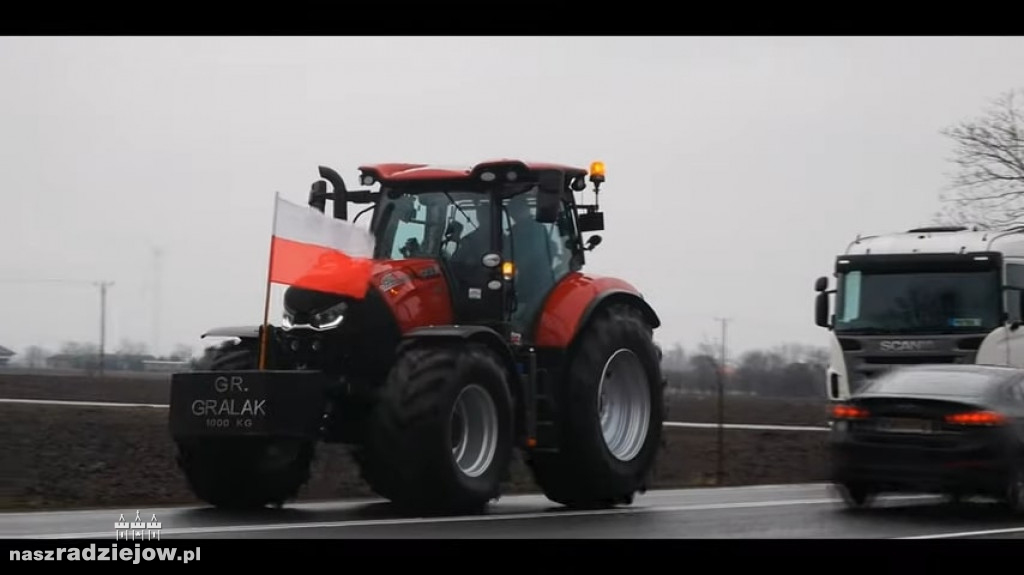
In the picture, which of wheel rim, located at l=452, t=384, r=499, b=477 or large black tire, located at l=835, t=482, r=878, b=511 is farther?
large black tire, located at l=835, t=482, r=878, b=511

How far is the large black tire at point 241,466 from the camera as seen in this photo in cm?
1286

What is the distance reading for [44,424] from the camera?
82.4 ft

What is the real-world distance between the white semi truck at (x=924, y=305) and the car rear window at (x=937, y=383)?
16.4 feet

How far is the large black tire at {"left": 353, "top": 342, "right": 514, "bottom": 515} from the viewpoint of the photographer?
1212 cm

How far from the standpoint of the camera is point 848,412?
14961mm

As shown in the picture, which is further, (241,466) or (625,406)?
(625,406)

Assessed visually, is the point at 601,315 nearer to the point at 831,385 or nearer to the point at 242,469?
the point at 242,469

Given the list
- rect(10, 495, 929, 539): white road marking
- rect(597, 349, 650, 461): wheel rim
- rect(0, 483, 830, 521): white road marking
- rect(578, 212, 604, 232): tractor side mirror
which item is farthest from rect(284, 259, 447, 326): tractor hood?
rect(597, 349, 650, 461): wheel rim

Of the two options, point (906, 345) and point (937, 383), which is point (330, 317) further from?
point (906, 345)

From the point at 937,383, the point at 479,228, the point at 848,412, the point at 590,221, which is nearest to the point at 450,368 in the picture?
the point at 479,228

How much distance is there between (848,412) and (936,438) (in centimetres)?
102

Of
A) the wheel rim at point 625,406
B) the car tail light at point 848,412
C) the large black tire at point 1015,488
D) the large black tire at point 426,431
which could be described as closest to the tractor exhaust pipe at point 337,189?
the large black tire at point 426,431

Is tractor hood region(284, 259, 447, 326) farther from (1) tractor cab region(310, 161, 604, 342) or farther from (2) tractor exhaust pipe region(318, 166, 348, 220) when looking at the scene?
(2) tractor exhaust pipe region(318, 166, 348, 220)

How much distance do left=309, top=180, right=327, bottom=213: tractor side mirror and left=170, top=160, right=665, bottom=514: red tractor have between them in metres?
0.02
